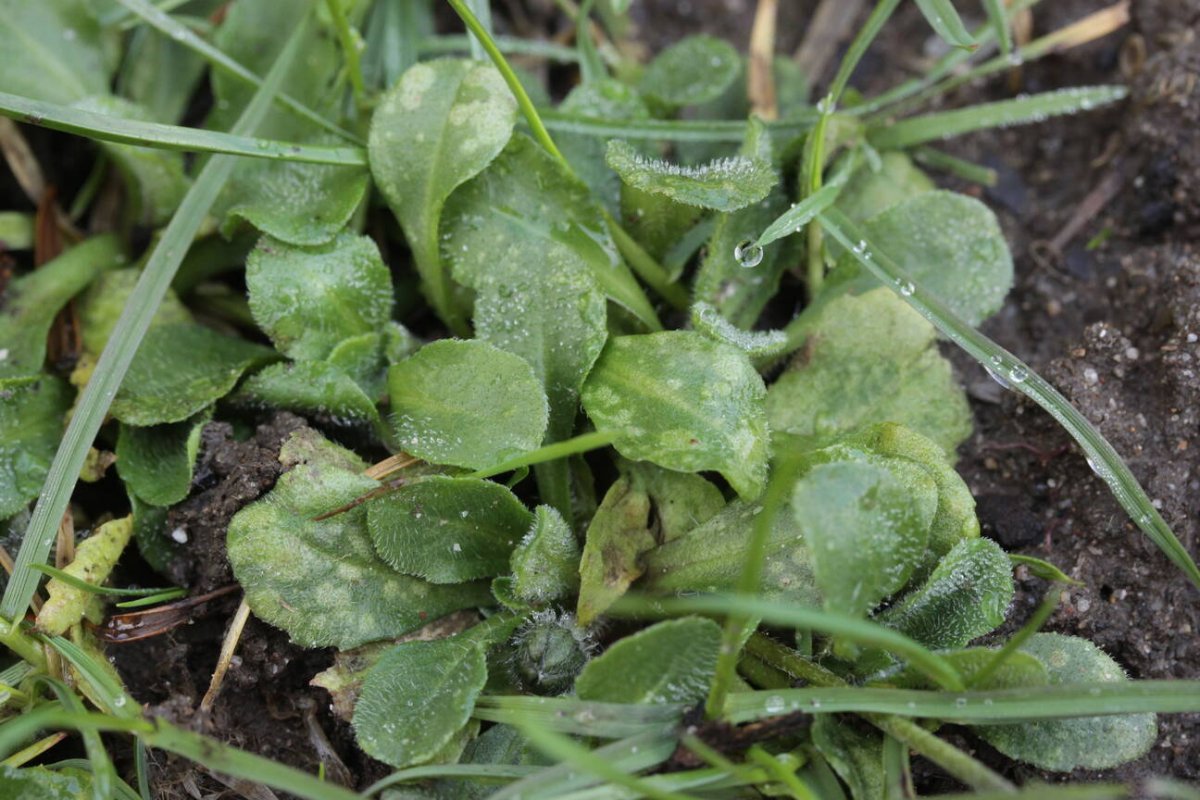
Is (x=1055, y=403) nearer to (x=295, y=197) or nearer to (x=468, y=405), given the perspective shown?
(x=468, y=405)

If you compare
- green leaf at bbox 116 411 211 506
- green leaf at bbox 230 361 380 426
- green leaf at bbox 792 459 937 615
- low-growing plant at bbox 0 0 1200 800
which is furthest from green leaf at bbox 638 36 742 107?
green leaf at bbox 116 411 211 506

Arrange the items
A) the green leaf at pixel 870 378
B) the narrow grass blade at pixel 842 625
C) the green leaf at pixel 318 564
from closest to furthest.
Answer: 1. the narrow grass blade at pixel 842 625
2. the green leaf at pixel 318 564
3. the green leaf at pixel 870 378

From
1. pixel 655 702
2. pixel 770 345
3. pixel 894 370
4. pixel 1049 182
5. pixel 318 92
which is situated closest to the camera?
pixel 655 702

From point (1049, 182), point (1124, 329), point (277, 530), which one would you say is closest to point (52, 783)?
point (277, 530)

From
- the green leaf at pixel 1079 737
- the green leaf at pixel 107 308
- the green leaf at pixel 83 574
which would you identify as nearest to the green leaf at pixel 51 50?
the green leaf at pixel 107 308

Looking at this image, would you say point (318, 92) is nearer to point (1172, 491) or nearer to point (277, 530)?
point (277, 530)

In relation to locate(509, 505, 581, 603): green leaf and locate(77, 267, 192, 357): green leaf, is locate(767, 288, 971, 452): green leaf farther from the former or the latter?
locate(77, 267, 192, 357): green leaf

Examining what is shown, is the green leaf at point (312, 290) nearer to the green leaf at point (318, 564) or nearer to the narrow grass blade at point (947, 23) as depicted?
the green leaf at point (318, 564)
